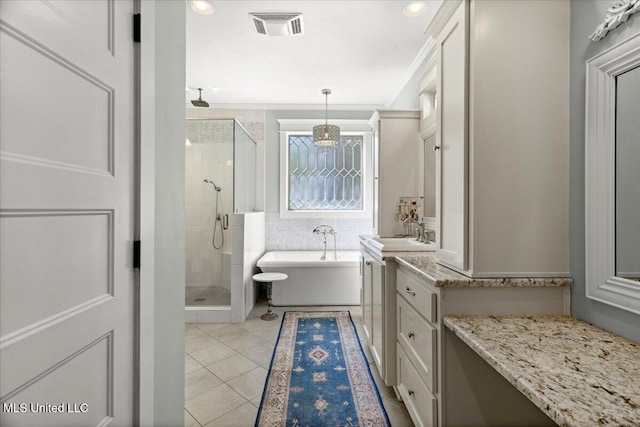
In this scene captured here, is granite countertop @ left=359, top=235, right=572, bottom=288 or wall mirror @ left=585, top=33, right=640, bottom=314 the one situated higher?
wall mirror @ left=585, top=33, right=640, bottom=314

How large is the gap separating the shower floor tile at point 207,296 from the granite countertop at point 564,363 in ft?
9.06

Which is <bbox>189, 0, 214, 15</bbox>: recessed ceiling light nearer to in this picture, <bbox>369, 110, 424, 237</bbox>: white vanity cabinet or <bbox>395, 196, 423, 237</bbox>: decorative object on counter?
<bbox>369, 110, 424, 237</bbox>: white vanity cabinet

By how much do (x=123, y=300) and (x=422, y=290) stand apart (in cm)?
126

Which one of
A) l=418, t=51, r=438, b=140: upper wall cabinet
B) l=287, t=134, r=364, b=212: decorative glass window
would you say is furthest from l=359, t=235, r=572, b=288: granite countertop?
l=287, t=134, r=364, b=212: decorative glass window

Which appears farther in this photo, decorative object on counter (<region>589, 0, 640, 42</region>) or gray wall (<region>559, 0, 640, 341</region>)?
Result: gray wall (<region>559, 0, 640, 341</region>)

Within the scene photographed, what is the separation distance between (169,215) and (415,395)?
1.52 m

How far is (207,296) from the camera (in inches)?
142

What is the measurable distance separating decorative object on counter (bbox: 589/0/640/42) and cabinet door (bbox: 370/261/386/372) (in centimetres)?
152

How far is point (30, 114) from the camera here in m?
0.70

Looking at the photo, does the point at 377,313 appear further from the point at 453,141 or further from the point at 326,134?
the point at 326,134

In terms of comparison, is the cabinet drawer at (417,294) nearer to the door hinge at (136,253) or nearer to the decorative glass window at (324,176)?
the door hinge at (136,253)

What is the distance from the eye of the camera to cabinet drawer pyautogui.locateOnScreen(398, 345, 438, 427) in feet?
4.64

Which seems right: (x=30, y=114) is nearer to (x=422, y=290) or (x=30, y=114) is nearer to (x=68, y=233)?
(x=68, y=233)

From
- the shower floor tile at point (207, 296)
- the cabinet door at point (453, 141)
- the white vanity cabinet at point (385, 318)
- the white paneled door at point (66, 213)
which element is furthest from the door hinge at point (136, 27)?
the shower floor tile at point (207, 296)
